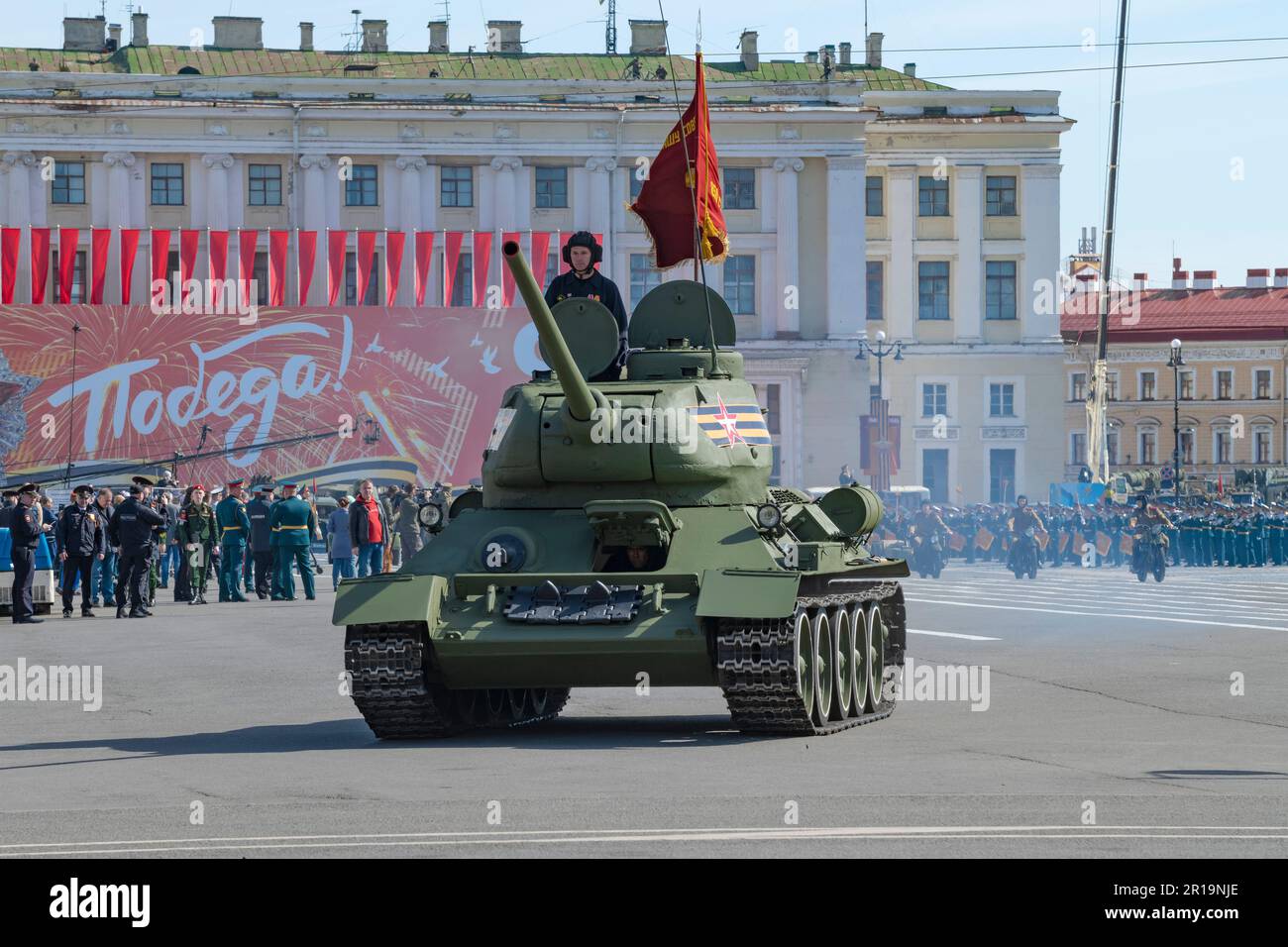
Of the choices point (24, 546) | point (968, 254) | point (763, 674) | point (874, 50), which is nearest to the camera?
point (763, 674)

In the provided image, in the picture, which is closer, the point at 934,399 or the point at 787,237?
the point at 787,237

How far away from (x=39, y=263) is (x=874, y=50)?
34880 millimetres

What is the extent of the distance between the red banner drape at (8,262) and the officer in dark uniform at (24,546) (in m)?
36.2

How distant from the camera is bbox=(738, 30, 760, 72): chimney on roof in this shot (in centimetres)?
8188

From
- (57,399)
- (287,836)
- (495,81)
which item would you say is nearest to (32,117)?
(495,81)

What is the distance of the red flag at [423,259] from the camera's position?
7150cm

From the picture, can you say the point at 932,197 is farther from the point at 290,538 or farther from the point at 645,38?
the point at 290,538

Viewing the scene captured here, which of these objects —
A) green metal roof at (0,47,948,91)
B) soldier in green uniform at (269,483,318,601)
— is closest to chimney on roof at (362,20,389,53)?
green metal roof at (0,47,948,91)

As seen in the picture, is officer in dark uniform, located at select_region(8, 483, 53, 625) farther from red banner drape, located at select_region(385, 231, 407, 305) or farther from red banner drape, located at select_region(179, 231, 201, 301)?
red banner drape, located at select_region(385, 231, 407, 305)

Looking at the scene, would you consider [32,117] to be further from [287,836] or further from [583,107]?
[287,836]

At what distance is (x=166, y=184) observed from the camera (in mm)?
74812

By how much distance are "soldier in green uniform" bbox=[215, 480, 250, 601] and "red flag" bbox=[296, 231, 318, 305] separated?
106 ft

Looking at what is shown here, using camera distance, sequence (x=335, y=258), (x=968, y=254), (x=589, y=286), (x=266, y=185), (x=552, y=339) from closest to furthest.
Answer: (x=552, y=339)
(x=589, y=286)
(x=335, y=258)
(x=266, y=185)
(x=968, y=254)

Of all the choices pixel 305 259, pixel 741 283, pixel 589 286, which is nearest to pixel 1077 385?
pixel 741 283
